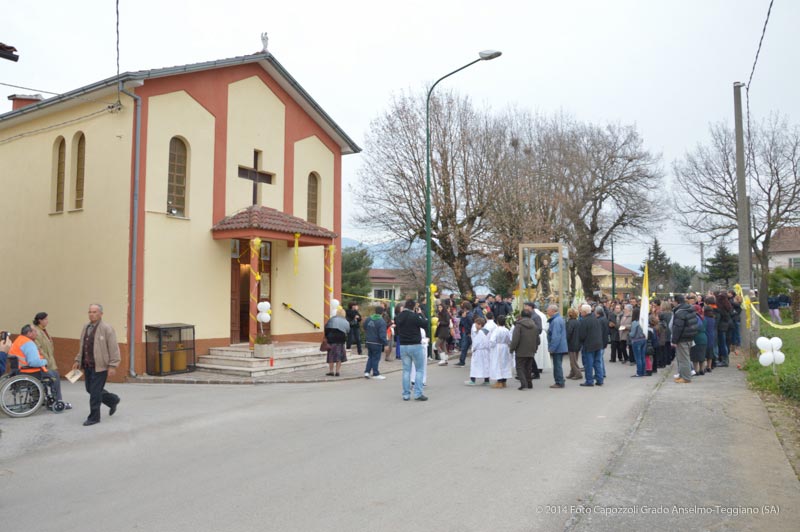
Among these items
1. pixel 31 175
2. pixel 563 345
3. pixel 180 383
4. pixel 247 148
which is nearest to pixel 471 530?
pixel 563 345

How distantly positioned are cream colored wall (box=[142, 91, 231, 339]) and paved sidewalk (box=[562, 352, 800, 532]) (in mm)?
11507

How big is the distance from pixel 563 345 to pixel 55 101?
14.6m

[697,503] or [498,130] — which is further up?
[498,130]

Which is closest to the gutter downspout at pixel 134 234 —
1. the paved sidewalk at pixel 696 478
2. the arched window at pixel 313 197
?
the arched window at pixel 313 197

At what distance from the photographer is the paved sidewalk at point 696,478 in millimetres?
5098

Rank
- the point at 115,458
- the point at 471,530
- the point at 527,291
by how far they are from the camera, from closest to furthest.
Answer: the point at 471,530 < the point at 115,458 < the point at 527,291

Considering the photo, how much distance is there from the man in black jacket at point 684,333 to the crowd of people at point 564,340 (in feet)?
0.06

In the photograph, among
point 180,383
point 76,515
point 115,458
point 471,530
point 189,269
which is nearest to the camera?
point 471,530

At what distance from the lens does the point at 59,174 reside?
17859mm

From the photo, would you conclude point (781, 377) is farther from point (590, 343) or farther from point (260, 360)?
point (260, 360)

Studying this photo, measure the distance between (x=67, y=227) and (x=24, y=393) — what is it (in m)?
7.87

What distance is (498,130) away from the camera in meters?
30.3

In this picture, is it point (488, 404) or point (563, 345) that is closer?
point (488, 404)

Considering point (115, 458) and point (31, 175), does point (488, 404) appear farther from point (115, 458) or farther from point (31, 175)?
point (31, 175)
